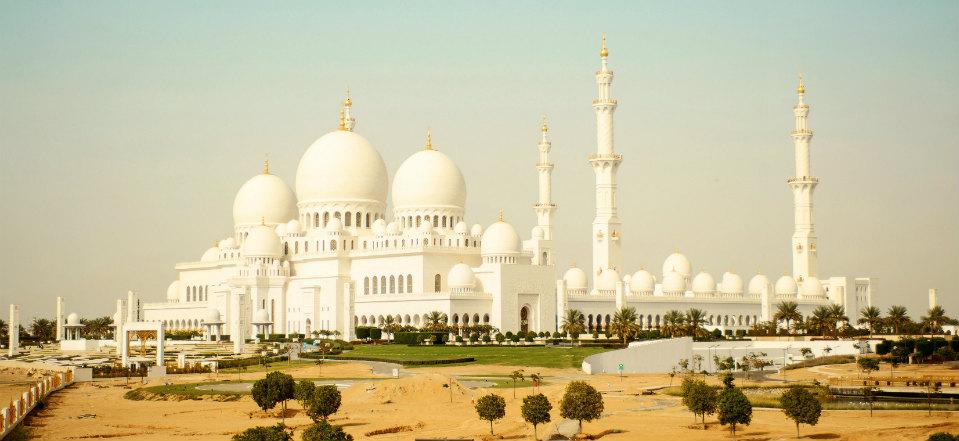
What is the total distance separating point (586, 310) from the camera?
83625 mm

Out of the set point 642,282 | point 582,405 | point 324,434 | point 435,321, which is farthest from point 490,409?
point 642,282

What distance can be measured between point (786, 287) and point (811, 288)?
7.39 ft

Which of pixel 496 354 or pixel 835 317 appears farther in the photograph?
pixel 835 317

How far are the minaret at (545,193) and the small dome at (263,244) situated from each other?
1885 cm

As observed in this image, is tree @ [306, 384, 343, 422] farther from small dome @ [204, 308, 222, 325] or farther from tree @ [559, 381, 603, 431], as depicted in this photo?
small dome @ [204, 308, 222, 325]

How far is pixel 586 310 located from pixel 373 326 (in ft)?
48.8

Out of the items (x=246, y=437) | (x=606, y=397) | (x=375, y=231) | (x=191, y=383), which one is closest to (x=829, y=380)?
(x=606, y=397)

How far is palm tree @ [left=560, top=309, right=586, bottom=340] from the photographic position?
236 ft

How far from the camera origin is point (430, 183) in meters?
86.4

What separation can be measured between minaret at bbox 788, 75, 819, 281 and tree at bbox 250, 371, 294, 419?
6501cm

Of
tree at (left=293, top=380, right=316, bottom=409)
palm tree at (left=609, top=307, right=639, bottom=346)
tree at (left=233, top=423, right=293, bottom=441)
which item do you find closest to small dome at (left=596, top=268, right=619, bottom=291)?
A: palm tree at (left=609, top=307, right=639, bottom=346)

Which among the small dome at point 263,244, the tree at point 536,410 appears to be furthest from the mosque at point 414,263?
the tree at point 536,410

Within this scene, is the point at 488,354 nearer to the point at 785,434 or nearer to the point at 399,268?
the point at 399,268

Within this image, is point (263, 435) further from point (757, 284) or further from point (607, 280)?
point (757, 284)
